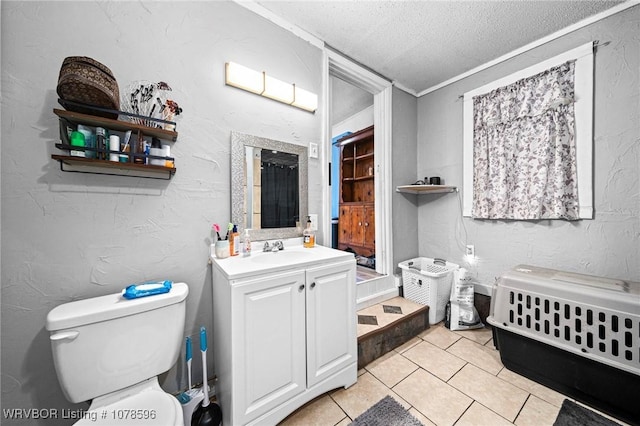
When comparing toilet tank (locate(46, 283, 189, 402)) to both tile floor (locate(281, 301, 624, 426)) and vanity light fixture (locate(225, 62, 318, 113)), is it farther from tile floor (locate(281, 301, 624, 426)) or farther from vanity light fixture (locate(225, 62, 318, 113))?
vanity light fixture (locate(225, 62, 318, 113))

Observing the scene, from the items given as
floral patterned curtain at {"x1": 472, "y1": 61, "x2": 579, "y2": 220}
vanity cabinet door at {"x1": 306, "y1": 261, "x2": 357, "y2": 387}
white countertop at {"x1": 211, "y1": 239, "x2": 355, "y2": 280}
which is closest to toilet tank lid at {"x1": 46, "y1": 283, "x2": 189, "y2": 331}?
white countertop at {"x1": 211, "y1": 239, "x2": 355, "y2": 280}

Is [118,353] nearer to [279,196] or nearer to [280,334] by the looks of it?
[280,334]

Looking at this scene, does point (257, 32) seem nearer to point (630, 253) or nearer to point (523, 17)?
point (523, 17)

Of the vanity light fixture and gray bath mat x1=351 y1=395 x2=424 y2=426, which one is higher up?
the vanity light fixture

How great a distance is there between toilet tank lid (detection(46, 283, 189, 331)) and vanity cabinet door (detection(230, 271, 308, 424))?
1.10ft

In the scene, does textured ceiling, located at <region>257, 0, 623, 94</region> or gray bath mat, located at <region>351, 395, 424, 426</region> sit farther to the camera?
textured ceiling, located at <region>257, 0, 623, 94</region>

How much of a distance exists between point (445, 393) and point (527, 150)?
207cm

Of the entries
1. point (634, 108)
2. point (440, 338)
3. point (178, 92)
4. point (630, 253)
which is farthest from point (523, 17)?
point (440, 338)

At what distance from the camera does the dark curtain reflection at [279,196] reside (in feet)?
5.30

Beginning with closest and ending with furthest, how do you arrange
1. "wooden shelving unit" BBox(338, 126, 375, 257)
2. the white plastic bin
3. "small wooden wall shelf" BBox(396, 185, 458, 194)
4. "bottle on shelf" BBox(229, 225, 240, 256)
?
"bottle on shelf" BBox(229, 225, 240, 256) < the white plastic bin < "small wooden wall shelf" BBox(396, 185, 458, 194) < "wooden shelving unit" BBox(338, 126, 375, 257)

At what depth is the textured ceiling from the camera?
62.2 inches

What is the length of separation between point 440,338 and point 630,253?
1470 mm

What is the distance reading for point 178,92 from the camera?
1.31 meters

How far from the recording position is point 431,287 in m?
2.17
